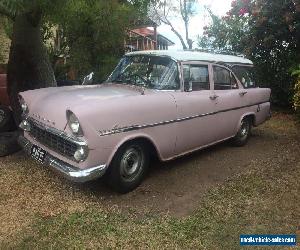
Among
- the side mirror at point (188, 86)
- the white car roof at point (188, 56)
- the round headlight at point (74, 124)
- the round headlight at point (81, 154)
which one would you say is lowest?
the round headlight at point (81, 154)

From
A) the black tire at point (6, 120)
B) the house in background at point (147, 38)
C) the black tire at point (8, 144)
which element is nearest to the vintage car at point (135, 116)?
the black tire at point (8, 144)

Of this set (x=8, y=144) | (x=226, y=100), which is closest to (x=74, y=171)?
(x=8, y=144)

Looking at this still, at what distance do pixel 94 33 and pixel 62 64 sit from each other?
97.9 inches

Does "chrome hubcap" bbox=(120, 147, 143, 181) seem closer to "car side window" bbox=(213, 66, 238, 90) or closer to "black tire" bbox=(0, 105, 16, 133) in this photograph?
"car side window" bbox=(213, 66, 238, 90)

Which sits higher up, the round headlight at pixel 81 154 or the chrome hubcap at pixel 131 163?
the round headlight at pixel 81 154

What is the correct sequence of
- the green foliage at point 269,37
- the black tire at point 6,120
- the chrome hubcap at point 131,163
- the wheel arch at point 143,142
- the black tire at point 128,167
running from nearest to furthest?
the wheel arch at point 143,142 < the black tire at point 128,167 < the chrome hubcap at point 131,163 < the black tire at point 6,120 < the green foliage at point 269,37

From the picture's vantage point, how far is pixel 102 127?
412cm

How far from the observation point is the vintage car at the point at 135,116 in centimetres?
413

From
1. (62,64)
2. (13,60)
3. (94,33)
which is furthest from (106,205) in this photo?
(62,64)

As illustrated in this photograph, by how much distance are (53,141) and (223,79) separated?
10.4ft

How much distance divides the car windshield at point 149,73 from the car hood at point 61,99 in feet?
0.71

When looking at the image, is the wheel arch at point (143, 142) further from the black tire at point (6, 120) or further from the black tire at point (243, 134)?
the black tire at point (6, 120)

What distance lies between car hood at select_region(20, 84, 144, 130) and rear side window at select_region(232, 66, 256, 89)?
2.28 m

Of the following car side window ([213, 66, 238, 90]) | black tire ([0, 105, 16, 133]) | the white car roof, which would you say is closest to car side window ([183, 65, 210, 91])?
the white car roof
